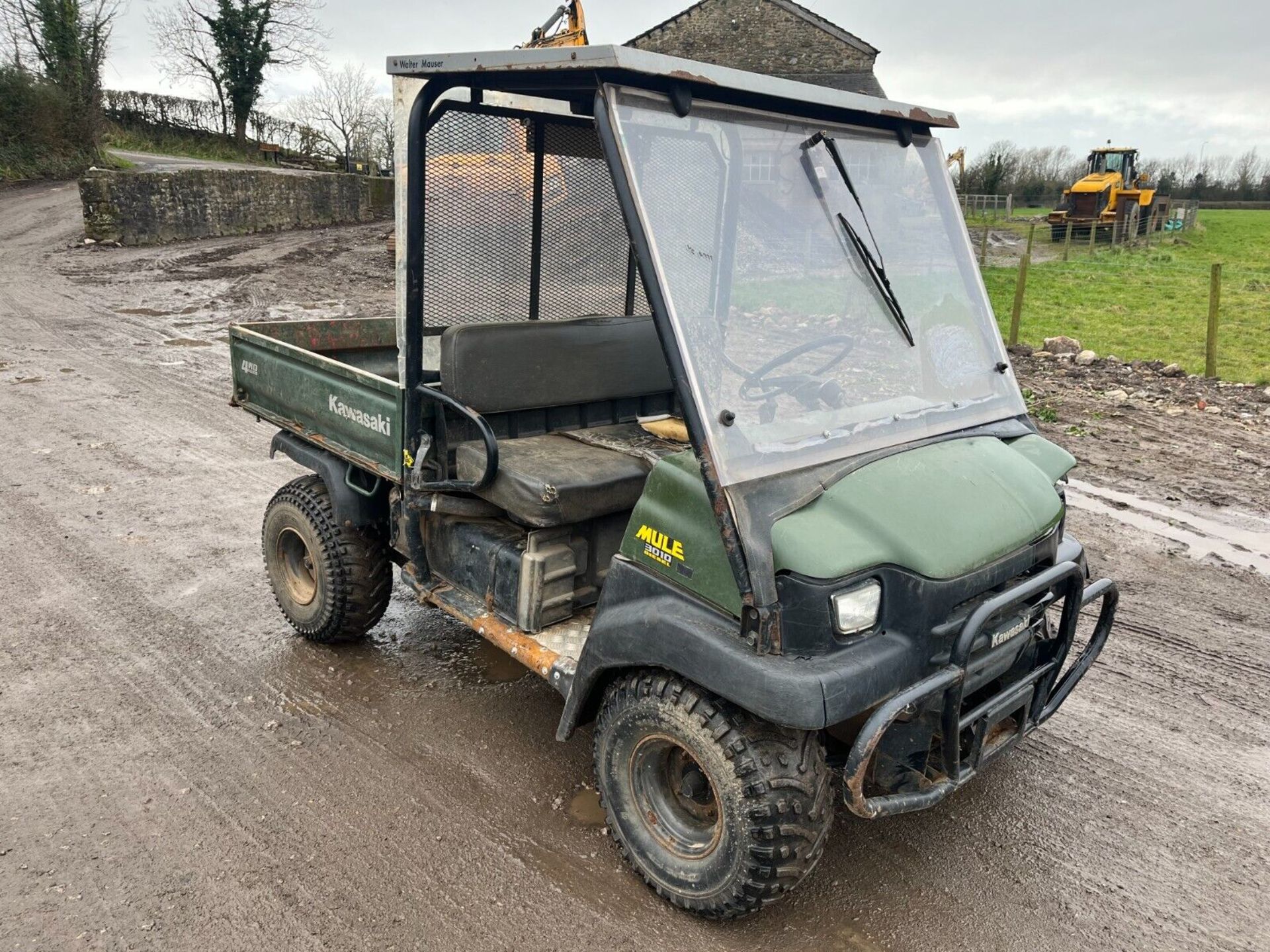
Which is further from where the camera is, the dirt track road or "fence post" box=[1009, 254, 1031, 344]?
"fence post" box=[1009, 254, 1031, 344]

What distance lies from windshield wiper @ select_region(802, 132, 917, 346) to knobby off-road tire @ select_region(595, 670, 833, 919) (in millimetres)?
1373

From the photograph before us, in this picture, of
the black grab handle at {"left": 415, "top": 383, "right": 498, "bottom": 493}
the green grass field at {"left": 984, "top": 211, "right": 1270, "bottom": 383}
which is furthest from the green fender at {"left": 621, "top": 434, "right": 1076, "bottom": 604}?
the green grass field at {"left": 984, "top": 211, "right": 1270, "bottom": 383}

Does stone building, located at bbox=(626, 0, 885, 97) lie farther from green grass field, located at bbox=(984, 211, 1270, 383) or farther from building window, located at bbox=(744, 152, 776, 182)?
building window, located at bbox=(744, 152, 776, 182)

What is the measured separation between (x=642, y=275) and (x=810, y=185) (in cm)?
75

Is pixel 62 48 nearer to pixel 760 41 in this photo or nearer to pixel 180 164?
pixel 180 164

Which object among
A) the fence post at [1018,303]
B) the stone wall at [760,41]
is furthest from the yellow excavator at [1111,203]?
the fence post at [1018,303]

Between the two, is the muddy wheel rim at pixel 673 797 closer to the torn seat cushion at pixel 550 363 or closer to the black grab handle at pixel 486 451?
the black grab handle at pixel 486 451

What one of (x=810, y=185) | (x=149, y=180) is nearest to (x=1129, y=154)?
(x=149, y=180)

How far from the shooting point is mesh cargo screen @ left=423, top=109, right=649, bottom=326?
3.55 metres

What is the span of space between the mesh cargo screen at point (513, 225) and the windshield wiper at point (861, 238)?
1.01 metres

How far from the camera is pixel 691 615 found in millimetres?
2516

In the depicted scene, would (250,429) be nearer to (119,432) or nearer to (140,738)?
(119,432)

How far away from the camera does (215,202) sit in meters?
20.5

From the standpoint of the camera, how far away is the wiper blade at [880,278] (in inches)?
114
